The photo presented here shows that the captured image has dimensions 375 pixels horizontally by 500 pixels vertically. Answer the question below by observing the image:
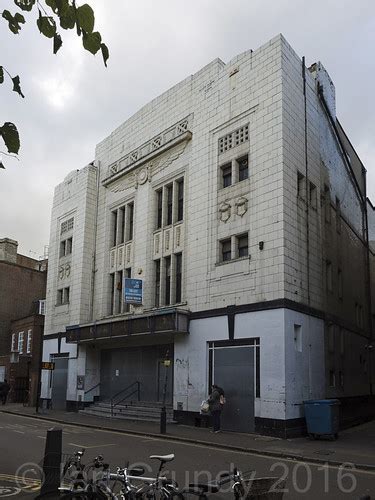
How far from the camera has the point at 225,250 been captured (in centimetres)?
2161

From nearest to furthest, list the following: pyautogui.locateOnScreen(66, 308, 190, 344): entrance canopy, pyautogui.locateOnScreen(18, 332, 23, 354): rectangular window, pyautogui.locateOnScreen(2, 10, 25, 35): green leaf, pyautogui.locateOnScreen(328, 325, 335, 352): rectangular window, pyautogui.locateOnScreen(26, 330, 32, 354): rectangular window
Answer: pyautogui.locateOnScreen(2, 10, 25, 35): green leaf → pyautogui.locateOnScreen(66, 308, 190, 344): entrance canopy → pyautogui.locateOnScreen(328, 325, 335, 352): rectangular window → pyautogui.locateOnScreen(26, 330, 32, 354): rectangular window → pyautogui.locateOnScreen(18, 332, 23, 354): rectangular window

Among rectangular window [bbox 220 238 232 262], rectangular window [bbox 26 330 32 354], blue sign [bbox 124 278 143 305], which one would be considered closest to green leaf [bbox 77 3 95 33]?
rectangular window [bbox 220 238 232 262]

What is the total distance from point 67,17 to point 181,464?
34.0ft

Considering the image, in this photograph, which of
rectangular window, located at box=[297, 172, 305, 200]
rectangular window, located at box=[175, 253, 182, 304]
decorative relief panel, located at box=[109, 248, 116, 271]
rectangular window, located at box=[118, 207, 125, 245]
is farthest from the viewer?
rectangular window, located at box=[118, 207, 125, 245]

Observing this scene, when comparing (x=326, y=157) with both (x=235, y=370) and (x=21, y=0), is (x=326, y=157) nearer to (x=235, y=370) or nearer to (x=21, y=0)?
(x=235, y=370)

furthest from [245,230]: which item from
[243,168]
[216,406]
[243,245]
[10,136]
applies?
[10,136]

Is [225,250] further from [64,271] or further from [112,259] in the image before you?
[64,271]

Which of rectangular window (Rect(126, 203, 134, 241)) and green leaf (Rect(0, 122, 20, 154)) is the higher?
rectangular window (Rect(126, 203, 134, 241))

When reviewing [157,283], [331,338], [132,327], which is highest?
[157,283]

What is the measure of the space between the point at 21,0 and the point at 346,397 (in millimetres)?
22791

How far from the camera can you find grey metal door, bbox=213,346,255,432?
19.0 metres

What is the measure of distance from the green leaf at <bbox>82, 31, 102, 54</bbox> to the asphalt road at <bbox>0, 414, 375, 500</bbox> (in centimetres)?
708

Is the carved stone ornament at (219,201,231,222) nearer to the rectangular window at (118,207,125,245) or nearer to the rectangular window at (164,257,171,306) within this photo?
the rectangular window at (164,257,171,306)

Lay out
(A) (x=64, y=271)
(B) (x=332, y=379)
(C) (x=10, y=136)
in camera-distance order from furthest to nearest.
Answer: (A) (x=64, y=271)
(B) (x=332, y=379)
(C) (x=10, y=136)
